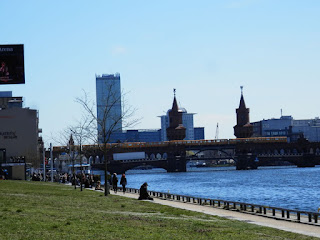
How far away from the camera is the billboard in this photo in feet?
166

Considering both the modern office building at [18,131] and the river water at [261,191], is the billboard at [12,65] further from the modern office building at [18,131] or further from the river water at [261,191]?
the modern office building at [18,131]

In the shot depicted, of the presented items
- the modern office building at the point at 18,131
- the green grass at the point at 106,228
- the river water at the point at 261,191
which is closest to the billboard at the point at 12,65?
the green grass at the point at 106,228

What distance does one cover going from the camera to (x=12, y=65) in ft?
168

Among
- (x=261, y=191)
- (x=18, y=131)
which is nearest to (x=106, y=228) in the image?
(x=261, y=191)

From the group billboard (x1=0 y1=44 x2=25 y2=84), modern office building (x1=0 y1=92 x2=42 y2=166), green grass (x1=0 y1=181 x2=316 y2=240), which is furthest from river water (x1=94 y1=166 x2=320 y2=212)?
green grass (x1=0 y1=181 x2=316 y2=240)

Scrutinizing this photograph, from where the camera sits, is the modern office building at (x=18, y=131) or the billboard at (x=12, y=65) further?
the modern office building at (x=18, y=131)

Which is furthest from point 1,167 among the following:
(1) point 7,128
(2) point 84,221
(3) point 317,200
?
(2) point 84,221

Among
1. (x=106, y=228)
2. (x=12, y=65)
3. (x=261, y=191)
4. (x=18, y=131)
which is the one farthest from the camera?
(x=18, y=131)

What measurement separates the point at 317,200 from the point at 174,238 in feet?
166

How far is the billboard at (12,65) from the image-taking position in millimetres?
50656

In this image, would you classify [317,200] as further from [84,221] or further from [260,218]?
[84,221]

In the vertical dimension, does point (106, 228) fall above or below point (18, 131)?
below

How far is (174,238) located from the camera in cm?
1970

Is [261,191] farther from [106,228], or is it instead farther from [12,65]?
[106,228]
